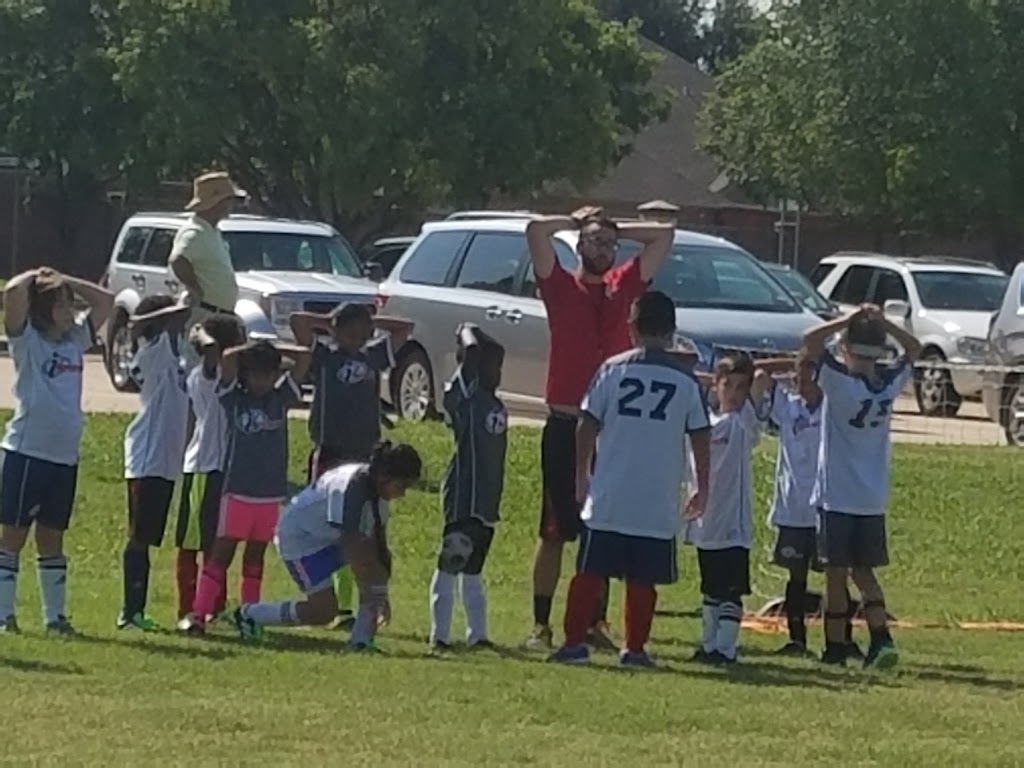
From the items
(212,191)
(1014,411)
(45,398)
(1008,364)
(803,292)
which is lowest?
(1014,411)

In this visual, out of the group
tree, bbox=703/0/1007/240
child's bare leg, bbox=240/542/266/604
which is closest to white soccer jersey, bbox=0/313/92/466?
child's bare leg, bbox=240/542/266/604

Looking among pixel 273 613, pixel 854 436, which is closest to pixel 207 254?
pixel 273 613

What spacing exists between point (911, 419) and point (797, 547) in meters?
14.0

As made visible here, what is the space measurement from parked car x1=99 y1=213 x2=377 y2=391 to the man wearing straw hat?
9.31 meters

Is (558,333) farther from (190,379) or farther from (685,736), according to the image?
(685,736)

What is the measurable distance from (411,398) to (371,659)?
11.2 meters

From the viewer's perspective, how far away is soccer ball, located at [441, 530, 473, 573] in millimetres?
10750

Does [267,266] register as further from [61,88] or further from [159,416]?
[61,88]

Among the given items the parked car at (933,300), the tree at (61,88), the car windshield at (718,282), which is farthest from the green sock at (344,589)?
the tree at (61,88)

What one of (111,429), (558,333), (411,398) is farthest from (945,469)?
(558,333)

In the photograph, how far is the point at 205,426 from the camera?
11281mm

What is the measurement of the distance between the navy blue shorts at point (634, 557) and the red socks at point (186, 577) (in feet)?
6.91

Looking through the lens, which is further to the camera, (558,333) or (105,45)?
(105,45)

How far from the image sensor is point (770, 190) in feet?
163
